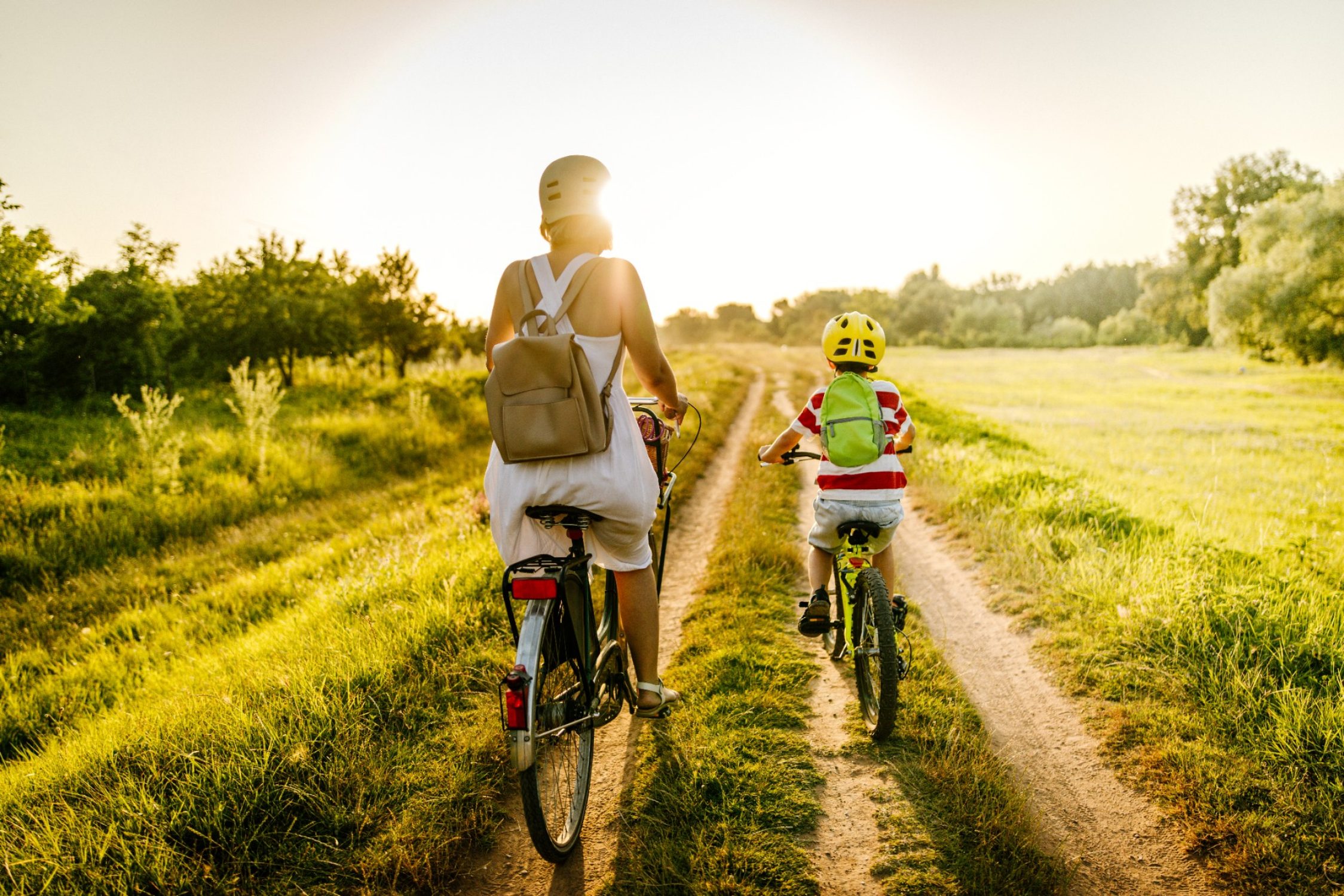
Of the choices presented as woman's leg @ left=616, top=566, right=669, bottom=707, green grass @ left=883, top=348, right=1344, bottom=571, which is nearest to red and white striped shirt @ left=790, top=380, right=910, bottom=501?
woman's leg @ left=616, top=566, right=669, bottom=707

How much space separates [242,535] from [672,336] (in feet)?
260

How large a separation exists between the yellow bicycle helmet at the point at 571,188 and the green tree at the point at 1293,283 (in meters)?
30.0

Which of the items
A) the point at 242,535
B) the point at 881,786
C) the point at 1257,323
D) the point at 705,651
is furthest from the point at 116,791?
the point at 1257,323

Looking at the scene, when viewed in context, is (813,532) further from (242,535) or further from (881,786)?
(242,535)

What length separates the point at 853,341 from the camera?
3652 millimetres

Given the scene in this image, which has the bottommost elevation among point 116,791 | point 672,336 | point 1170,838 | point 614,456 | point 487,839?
point 1170,838

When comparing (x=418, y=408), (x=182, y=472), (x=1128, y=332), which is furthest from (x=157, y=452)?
(x=1128, y=332)

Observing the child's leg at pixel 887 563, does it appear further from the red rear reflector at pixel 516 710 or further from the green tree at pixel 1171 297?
the green tree at pixel 1171 297

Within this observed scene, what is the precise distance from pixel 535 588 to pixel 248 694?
2336 mm

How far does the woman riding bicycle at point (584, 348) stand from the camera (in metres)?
2.58

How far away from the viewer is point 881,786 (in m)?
3.21

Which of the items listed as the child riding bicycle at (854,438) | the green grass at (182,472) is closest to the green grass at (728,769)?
the child riding bicycle at (854,438)

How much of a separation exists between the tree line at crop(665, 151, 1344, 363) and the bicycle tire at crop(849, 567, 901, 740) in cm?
2895

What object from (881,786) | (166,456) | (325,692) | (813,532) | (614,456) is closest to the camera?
(614,456)
